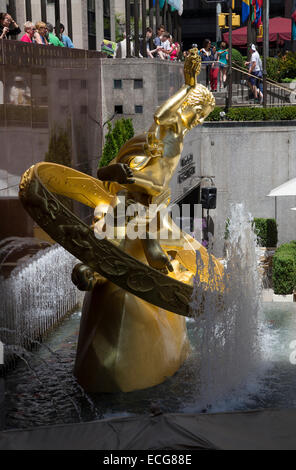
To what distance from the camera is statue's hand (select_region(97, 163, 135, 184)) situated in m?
7.30

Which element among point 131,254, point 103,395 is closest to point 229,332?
point 131,254

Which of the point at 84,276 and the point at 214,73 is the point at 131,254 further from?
the point at 214,73

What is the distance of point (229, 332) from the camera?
26.4 ft

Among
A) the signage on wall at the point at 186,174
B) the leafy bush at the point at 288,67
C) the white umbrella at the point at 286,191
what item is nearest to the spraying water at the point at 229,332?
the white umbrella at the point at 286,191

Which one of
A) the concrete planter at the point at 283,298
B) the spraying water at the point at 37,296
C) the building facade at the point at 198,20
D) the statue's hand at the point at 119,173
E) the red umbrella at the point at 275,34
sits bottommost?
the concrete planter at the point at 283,298

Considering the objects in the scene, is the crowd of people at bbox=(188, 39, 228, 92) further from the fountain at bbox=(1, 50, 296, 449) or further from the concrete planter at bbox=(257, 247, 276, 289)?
the fountain at bbox=(1, 50, 296, 449)

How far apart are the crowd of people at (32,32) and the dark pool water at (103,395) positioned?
4.85m

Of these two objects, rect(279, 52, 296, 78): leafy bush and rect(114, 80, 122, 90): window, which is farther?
rect(279, 52, 296, 78): leafy bush

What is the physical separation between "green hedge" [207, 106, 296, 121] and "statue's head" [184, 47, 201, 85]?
10.7 metres

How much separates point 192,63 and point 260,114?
1096cm

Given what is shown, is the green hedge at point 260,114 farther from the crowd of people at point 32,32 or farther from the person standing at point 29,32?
the person standing at point 29,32

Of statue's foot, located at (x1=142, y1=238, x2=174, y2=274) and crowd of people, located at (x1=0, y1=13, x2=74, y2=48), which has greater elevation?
crowd of people, located at (x1=0, y1=13, x2=74, y2=48)

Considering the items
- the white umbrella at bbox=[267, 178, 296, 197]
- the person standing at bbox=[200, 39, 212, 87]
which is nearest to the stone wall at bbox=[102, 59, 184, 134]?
the white umbrella at bbox=[267, 178, 296, 197]

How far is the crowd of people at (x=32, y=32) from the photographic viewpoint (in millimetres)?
10984
